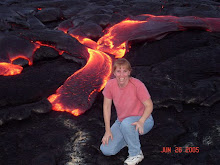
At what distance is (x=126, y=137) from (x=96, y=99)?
1.11 metres

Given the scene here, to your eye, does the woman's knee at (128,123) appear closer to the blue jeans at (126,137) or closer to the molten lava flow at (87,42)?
the blue jeans at (126,137)

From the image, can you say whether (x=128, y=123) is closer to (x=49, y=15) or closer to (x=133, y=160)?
(x=133, y=160)

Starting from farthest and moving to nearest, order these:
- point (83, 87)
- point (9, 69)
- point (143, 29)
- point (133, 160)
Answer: point (143, 29), point (9, 69), point (83, 87), point (133, 160)

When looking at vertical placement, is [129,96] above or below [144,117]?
above

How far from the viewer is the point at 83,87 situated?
120 inches

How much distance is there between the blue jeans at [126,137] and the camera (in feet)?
5.91

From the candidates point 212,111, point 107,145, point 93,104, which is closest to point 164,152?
point 107,145

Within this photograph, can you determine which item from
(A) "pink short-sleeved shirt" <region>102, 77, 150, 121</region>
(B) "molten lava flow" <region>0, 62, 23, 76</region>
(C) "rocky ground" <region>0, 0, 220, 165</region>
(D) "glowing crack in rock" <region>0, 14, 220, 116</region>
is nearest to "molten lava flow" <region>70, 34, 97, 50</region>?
(D) "glowing crack in rock" <region>0, 14, 220, 116</region>

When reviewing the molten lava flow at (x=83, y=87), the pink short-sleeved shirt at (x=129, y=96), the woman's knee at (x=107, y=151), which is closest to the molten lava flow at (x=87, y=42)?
the molten lava flow at (x=83, y=87)

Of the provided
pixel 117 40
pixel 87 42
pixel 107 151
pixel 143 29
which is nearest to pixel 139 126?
pixel 107 151

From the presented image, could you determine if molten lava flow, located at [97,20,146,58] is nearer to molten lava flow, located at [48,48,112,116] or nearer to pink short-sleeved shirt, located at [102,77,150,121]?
molten lava flow, located at [48,48,112,116]

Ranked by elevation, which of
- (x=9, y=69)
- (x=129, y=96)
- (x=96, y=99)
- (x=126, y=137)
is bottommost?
(x=96, y=99)

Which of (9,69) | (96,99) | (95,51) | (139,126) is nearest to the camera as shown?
(139,126)

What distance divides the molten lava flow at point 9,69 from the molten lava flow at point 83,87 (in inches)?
33.8
